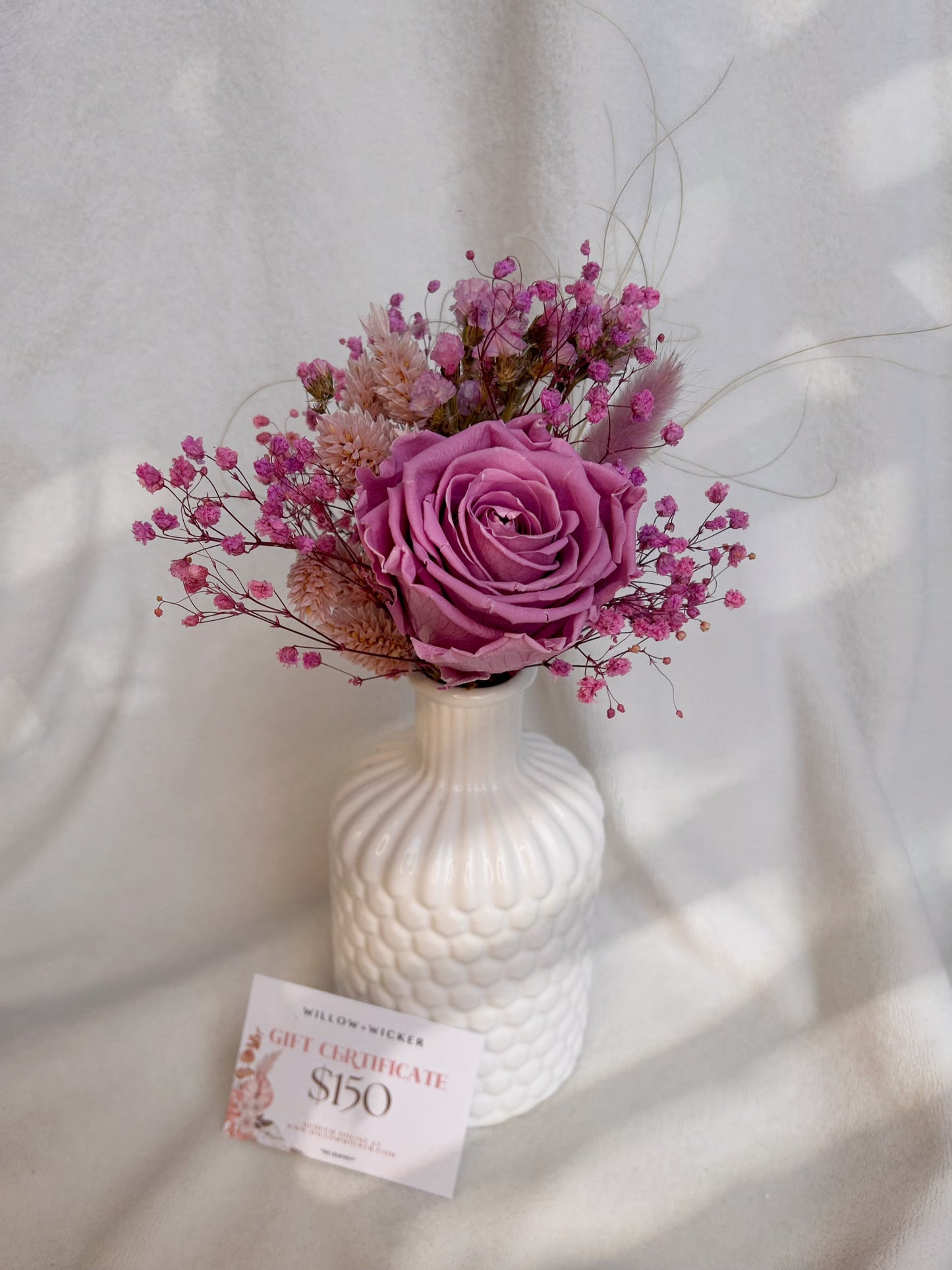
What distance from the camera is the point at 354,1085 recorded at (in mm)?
882

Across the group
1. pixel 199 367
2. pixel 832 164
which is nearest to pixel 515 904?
pixel 199 367

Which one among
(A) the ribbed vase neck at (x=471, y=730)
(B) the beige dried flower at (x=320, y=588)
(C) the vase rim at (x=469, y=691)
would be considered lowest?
(A) the ribbed vase neck at (x=471, y=730)

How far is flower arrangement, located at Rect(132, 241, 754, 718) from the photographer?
628 millimetres

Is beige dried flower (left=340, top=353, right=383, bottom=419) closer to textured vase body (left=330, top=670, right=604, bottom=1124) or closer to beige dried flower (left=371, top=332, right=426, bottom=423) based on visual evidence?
beige dried flower (left=371, top=332, right=426, bottom=423)

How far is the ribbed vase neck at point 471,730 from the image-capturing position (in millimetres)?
792

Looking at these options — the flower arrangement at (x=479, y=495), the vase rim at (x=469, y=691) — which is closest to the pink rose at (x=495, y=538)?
the flower arrangement at (x=479, y=495)

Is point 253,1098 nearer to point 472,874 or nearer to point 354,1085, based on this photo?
point 354,1085

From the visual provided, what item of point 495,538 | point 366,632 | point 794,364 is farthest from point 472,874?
point 794,364

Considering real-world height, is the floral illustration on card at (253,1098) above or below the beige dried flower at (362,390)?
below

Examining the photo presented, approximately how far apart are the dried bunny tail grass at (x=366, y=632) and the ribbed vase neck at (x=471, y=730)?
47 mm

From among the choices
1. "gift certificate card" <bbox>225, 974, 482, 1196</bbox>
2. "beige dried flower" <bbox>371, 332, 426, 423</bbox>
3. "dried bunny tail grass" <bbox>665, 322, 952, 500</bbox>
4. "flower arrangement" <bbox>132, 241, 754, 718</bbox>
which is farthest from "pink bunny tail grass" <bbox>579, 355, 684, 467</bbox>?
"gift certificate card" <bbox>225, 974, 482, 1196</bbox>

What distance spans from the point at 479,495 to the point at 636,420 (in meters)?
0.15

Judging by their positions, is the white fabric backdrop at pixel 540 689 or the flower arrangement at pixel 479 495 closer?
the flower arrangement at pixel 479 495

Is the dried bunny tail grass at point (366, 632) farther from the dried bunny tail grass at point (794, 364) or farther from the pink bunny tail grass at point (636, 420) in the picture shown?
the dried bunny tail grass at point (794, 364)
